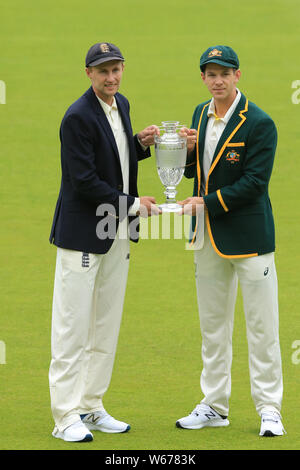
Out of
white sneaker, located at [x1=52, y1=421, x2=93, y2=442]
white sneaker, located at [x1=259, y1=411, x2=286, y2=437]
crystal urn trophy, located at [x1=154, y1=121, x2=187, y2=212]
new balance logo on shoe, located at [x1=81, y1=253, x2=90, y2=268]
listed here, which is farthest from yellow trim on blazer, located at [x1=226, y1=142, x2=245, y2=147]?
white sneaker, located at [x1=52, y1=421, x2=93, y2=442]

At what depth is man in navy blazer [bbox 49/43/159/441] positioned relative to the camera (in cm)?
545

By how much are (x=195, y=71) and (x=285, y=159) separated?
436 centimetres

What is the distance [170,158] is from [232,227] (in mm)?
530

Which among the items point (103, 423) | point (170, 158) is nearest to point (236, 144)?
point (170, 158)

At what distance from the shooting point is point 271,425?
18.5ft

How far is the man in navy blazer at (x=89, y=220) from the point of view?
5445 millimetres

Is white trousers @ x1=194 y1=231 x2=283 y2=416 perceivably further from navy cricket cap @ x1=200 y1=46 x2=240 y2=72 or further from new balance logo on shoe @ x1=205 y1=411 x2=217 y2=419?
navy cricket cap @ x1=200 y1=46 x2=240 y2=72

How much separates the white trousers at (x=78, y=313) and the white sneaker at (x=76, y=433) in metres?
0.03

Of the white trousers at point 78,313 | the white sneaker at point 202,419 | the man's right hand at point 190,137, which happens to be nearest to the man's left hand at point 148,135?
the man's right hand at point 190,137

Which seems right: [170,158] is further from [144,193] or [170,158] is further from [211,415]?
[144,193]

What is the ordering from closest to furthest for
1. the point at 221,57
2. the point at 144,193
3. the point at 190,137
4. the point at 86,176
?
1. the point at 86,176
2. the point at 221,57
3. the point at 190,137
4. the point at 144,193

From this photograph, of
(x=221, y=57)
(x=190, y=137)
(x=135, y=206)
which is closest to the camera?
(x=221, y=57)

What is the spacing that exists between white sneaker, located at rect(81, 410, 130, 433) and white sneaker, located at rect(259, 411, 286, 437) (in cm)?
78

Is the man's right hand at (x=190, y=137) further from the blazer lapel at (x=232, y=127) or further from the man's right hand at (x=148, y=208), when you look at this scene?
the man's right hand at (x=148, y=208)
